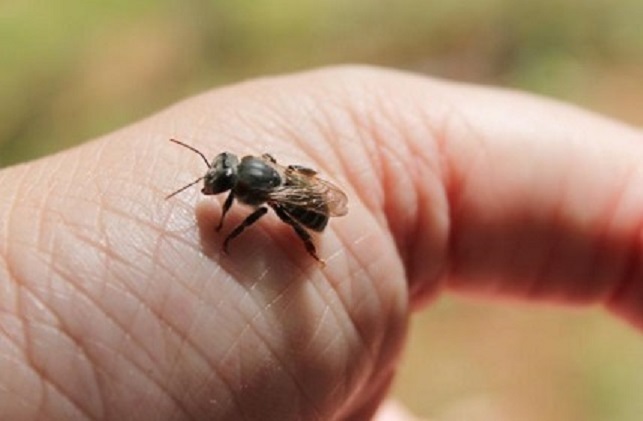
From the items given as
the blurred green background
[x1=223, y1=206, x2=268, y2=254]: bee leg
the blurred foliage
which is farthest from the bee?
the blurred foliage

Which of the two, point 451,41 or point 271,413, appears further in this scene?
point 451,41

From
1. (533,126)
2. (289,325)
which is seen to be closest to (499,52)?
(533,126)

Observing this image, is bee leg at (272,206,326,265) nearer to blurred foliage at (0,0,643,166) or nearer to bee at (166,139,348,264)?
bee at (166,139,348,264)

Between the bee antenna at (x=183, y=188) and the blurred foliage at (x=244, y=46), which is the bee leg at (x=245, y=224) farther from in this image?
the blurred foliage at (x=244, y=46)

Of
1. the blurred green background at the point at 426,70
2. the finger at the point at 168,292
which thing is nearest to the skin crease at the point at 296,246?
the finger at the point at 168,292

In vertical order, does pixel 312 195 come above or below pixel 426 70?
above

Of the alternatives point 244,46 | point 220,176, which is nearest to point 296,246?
point 220,176

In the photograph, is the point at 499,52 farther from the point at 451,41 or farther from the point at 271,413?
the point at 271,413

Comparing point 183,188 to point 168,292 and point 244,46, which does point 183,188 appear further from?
point 244,46
